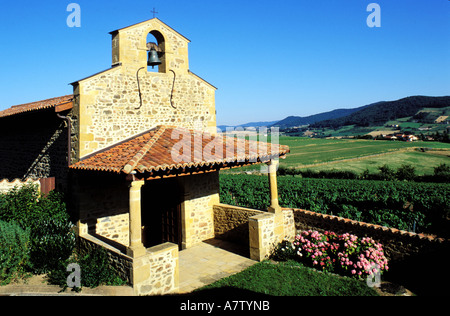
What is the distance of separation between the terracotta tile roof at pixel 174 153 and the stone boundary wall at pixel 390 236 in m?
2.75

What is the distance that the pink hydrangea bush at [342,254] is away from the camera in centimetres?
775

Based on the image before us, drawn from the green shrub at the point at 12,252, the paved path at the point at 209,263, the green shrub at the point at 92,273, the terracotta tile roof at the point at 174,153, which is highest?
the terracotta tile roof at the point at 174,153

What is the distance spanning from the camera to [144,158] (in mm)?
7316

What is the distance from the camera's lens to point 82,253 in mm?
8188

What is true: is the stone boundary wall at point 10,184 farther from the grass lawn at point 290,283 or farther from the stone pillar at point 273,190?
the stone pillar at point 273,190

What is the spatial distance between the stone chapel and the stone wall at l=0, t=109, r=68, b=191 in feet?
0.14

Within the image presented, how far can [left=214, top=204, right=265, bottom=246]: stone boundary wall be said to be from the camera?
34.5 feet

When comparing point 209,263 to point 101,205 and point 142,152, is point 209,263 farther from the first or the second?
point 142,152

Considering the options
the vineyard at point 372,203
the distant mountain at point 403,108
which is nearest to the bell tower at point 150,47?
the vineyard at point 372,203

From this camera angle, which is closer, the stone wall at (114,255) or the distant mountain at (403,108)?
the stone wall at (114,255)
